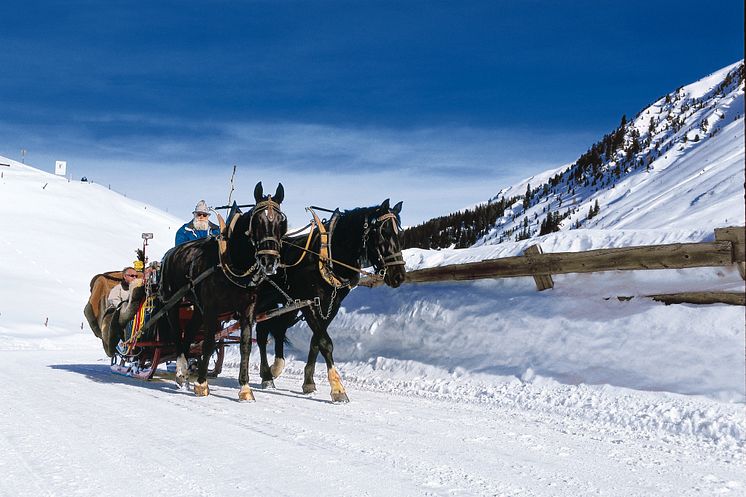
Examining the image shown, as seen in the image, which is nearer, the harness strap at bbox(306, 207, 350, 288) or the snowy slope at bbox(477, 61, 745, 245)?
the harness strap at bbox(306, 207, 350, 288)

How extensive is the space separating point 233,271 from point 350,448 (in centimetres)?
377

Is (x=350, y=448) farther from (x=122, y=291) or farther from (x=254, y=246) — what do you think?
(x=122, y=291)

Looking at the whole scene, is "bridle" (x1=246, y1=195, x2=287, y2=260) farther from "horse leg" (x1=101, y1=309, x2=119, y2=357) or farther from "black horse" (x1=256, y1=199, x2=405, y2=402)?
"horse leg" (x1=101, y1=309, x2=119, y2=357)

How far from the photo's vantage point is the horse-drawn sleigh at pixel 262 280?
27.9ft

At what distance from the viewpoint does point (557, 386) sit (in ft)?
27.1

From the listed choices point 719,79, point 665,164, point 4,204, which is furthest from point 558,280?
point 719,79

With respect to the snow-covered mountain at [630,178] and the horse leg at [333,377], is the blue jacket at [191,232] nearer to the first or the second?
the horse leg at [333,377]

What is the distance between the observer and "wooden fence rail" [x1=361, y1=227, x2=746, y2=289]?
6660 millimetres

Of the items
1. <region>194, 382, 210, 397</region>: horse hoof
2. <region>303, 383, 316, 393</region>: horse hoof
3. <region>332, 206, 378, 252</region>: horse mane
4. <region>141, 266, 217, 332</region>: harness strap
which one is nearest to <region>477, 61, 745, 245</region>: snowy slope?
<region>332, 206, 378, 252</region>: horse mane

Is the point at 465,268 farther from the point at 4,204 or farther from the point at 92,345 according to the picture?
the point at 4,204

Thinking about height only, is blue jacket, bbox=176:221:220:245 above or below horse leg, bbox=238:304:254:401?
above

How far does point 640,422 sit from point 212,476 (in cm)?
429

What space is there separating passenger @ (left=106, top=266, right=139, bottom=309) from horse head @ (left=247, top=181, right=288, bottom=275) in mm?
4017

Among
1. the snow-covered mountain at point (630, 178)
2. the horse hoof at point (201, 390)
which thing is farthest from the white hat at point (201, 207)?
the snow-covered mountain at point (630, 178)
